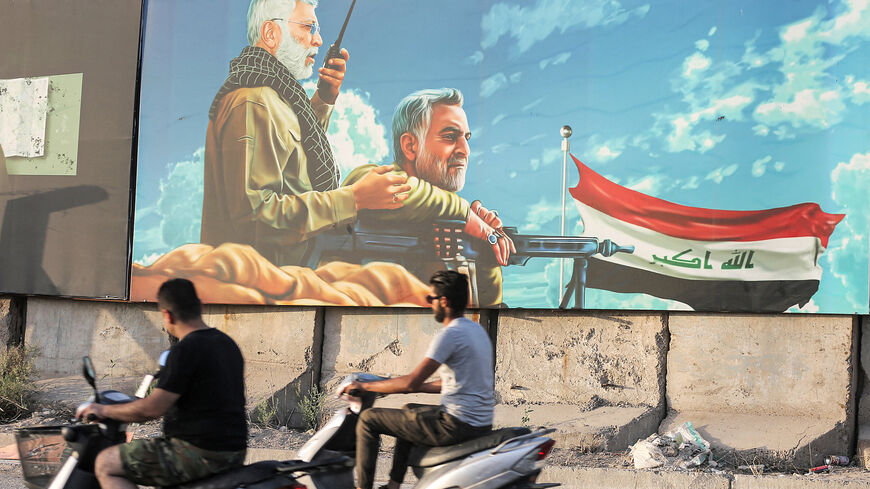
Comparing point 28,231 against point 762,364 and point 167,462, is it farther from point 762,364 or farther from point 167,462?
point 762,364

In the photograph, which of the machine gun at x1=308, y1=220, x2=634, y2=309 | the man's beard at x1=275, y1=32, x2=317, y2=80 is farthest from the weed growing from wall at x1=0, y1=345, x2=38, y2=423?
the man's beard at x1=275, y1=32, x2=317, y2=80

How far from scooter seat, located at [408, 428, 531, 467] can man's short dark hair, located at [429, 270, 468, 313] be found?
0.70m

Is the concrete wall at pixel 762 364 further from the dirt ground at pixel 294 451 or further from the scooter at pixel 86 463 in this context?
the scooter at pixel 86 463

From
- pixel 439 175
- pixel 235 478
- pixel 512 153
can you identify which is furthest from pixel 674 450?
pixel 235 478

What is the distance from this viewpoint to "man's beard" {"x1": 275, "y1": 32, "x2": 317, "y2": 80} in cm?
963

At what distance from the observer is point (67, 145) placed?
1043 cm

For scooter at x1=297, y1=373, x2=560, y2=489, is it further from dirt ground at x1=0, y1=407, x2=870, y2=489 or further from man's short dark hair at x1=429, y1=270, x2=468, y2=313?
dirt ground at x1=0, y1=407, x2=870, y2=489

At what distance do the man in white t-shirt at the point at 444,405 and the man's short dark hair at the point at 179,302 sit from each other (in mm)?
1045

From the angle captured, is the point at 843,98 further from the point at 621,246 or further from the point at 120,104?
the point at 120,104

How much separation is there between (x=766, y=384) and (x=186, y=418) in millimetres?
6075

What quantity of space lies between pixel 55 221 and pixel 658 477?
793cm

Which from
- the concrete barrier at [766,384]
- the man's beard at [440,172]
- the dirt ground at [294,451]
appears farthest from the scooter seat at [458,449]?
the man's beard at [440,172]

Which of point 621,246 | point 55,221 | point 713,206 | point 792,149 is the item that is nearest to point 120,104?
point 55,221

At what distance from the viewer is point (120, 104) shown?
10.2 m
